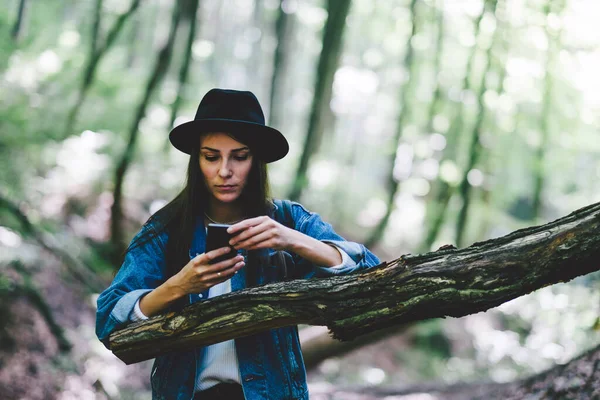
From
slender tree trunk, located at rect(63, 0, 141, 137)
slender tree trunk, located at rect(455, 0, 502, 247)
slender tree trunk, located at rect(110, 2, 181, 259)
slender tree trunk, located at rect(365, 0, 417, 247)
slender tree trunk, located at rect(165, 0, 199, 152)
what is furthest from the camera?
slender tree trunk, located at rect(365, 0, 417, 247)

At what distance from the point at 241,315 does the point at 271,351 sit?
0.28m

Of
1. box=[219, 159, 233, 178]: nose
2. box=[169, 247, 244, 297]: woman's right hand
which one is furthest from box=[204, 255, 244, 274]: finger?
box=[219, 159, 233, 178]: nose

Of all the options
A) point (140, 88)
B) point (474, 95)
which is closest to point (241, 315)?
point (140, 88)

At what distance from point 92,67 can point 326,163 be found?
8743mm

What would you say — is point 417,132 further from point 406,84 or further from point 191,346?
point 191,346

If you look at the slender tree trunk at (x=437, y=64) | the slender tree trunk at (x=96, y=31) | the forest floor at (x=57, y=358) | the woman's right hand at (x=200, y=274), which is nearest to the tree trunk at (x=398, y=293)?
the woman's right hand at (x=200, y=274)

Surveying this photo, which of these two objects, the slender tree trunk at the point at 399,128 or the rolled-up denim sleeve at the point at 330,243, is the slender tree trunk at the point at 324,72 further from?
the rolled-up denim sleeve at the point at 330,243

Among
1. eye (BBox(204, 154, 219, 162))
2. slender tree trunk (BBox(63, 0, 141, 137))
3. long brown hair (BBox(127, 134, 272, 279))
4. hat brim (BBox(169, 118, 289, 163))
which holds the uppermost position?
slender tree trunk (BBox(63, 0, 141, 137))

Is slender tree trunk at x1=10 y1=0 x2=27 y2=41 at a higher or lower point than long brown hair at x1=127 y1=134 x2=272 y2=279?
higher

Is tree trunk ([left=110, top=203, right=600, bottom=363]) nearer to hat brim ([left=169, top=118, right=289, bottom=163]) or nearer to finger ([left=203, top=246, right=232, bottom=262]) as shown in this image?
finger ([left=203, top=246, right=232, bottom=262])

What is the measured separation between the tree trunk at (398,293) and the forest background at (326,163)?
13.2 ft

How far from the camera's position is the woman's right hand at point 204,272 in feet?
6.57

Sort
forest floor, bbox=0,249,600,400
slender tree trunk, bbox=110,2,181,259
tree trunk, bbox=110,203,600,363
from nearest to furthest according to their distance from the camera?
tree trunk, bbox=110,203,600,363, forest floor, bbox=0,249,600,400, slender tree trunk, bbox=110,2,181,259

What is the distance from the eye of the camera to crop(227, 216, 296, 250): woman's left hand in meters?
2.05
